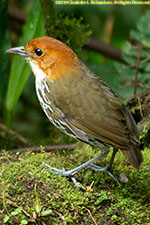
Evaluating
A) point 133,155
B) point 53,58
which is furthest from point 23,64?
point 133,155

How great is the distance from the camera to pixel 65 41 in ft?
14.7

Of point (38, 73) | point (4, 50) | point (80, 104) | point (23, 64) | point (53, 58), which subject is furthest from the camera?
point (4, 50)

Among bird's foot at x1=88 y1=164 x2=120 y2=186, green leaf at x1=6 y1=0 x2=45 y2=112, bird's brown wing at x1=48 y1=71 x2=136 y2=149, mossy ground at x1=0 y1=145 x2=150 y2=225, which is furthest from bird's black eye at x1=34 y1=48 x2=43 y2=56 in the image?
green leaf at x1=6 y1=0 x2=45 y2=112

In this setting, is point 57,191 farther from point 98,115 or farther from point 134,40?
point 134,40

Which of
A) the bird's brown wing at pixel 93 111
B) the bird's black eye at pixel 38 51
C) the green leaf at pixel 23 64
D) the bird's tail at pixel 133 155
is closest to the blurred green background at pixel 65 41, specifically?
the green leaf at pixel 23 64

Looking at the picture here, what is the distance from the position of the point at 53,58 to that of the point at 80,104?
48 centimetres

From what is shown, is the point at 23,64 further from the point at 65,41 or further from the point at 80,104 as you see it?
the point at 80,104

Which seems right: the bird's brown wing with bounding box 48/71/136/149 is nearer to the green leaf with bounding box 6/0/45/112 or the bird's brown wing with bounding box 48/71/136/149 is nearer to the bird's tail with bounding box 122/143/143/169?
the bird's tail with bounding box 122/143/143/169

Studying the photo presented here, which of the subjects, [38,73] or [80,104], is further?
[38,73]

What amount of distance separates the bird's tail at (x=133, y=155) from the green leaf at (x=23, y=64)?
79.6 inches

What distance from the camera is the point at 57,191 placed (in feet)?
9.41

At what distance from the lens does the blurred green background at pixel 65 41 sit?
446cm

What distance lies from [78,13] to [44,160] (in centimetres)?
321

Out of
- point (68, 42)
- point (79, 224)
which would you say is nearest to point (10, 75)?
point (68, 42)
